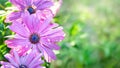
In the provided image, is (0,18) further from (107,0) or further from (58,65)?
(107,0)

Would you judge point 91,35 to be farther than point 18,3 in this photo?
Yes

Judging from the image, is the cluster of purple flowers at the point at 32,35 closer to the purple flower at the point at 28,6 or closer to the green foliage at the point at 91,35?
the purple flower at the point at 28,6

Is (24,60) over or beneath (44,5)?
beneath

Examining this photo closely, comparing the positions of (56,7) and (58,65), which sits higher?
(56,7)

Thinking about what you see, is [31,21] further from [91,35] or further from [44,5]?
[91,35]

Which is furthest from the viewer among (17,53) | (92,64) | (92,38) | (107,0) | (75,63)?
(107,0)

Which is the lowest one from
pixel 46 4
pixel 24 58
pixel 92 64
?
pixel 92 64

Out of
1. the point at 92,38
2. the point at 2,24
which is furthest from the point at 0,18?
the point at 92,38

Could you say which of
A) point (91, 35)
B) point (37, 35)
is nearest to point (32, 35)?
point (37, 35)
